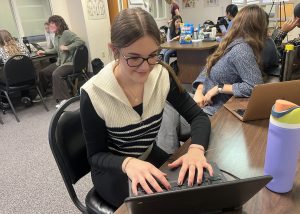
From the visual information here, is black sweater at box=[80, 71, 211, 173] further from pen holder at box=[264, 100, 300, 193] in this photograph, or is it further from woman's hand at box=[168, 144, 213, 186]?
pen holder at box=[264, 100, 300, 193]

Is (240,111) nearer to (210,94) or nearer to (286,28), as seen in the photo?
(210,94)

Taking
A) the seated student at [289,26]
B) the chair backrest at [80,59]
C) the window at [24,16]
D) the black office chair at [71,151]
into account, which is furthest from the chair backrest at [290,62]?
the window at [24,16]

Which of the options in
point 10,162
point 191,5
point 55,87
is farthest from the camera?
point 191,5

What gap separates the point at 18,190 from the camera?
1969mm

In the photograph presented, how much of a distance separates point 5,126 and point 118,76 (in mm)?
2795

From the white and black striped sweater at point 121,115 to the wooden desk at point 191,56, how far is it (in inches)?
96.4

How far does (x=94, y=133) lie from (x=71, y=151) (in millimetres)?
167

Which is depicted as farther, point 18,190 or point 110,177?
point 18,190

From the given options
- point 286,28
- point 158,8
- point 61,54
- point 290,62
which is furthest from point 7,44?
point 158,8

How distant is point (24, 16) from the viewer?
443 centimetres

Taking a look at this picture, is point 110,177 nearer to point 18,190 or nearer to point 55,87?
point 18,190

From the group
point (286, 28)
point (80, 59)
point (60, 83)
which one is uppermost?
point (286, 28)

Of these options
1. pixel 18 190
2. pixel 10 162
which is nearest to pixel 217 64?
pixel 18 190

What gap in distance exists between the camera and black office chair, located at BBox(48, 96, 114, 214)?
916mm
